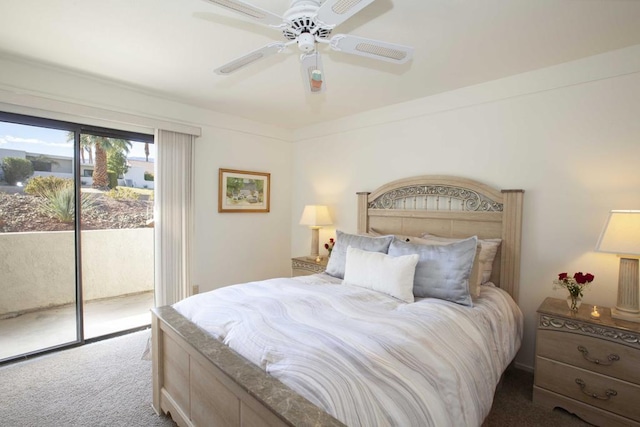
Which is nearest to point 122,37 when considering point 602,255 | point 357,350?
point 357,350

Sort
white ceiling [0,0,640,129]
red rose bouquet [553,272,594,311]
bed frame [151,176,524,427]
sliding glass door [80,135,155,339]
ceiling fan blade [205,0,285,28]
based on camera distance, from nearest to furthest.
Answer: bed frame [151,176,524,427], ceiling fan blade [205,0,285,28], white ceiling [0,0,640,129], red rose bouquet [553,272,594,311], sliding glass door [80,135,155,339]

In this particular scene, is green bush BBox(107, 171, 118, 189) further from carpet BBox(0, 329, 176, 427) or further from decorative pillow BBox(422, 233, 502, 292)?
decorative pillow BBox(422, 233, 502, 292)

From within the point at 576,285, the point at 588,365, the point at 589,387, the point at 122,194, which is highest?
the point at 122,194

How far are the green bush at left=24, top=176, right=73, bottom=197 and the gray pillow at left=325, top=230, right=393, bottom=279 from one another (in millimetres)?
2584

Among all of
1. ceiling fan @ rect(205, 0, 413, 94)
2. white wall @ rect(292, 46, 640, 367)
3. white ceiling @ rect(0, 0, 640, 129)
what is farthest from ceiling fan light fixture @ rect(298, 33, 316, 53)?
white wall @ rect(292, 46, 640, 367)

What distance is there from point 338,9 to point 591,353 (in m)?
2.45

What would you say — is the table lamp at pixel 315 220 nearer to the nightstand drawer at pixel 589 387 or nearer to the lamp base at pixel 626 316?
the nightstand drawer at pixel 589 387

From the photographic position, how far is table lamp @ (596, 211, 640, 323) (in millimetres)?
1867

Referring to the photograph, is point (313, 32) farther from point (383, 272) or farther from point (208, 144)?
point (208, 144)

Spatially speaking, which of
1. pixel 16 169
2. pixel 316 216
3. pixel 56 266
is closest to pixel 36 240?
pixel 56 266

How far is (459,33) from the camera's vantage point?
199 cm

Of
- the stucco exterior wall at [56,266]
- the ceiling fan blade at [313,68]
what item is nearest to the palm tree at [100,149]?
the stucco exterior wall at [56,266]

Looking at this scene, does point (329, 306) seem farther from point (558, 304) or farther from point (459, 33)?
point (459, 33)

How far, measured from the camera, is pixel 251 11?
4.40 feet
